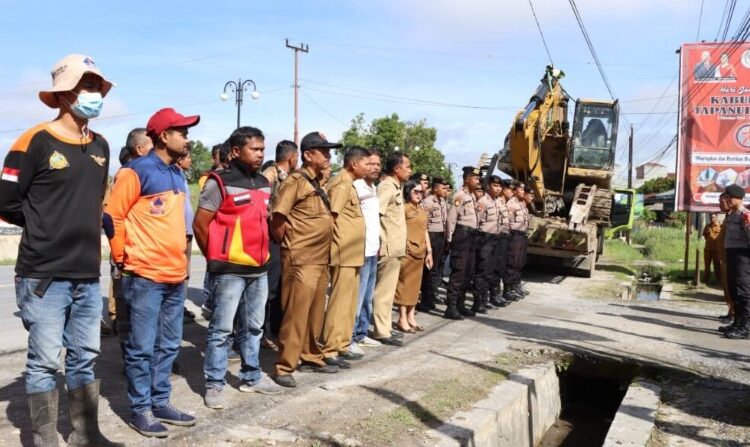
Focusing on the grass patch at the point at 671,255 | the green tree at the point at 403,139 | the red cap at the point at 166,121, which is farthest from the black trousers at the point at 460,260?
the green tree at the point at 403,139

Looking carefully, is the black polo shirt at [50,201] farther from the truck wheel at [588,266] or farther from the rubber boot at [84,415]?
the truck wheel at [588,266]

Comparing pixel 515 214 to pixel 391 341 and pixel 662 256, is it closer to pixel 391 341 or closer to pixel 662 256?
pixel 391 341

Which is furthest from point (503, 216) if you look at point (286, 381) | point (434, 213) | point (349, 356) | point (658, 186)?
point (658, 186)

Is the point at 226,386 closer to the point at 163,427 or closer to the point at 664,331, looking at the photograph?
the point at 163,427

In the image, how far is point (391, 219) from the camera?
6895 mm

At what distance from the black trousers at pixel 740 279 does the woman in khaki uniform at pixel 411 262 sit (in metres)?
3.74

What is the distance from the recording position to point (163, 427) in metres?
3.86

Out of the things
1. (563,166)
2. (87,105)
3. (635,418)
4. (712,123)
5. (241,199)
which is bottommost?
(635,418)

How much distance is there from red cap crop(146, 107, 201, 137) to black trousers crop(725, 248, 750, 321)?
6893 mm

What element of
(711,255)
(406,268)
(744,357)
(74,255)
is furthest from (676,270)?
(74,255)

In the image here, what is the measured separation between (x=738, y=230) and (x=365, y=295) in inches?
188

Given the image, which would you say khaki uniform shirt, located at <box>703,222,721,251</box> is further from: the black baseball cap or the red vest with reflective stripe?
the red vest with reflective stripe

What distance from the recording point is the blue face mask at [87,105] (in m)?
3.29

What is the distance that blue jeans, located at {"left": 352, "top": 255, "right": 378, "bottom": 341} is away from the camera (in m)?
6.33
